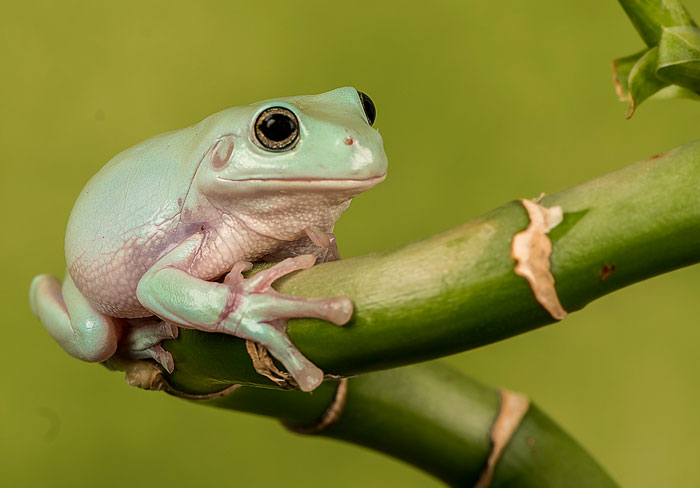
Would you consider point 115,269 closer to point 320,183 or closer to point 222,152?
point 222,152

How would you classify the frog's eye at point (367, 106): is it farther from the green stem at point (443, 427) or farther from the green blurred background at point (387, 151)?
the green blurred background at point (387, 151)

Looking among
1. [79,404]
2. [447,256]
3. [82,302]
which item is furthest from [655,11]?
[79,404]

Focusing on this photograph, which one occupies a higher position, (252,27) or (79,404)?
(252,27)

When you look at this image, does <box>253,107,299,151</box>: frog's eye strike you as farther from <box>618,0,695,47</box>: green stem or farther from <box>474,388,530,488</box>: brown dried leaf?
<box>474,388,530,488</box>: brown dried leaf

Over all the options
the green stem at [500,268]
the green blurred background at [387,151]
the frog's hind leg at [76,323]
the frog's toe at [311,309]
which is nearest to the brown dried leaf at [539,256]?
the green stem at [500,268]

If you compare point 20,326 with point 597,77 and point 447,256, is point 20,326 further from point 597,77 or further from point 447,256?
point 447,256

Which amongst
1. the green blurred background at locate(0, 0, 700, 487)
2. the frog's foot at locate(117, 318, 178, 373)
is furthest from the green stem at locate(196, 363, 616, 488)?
the green blurred background at locate(0, 0, 700, 487)
